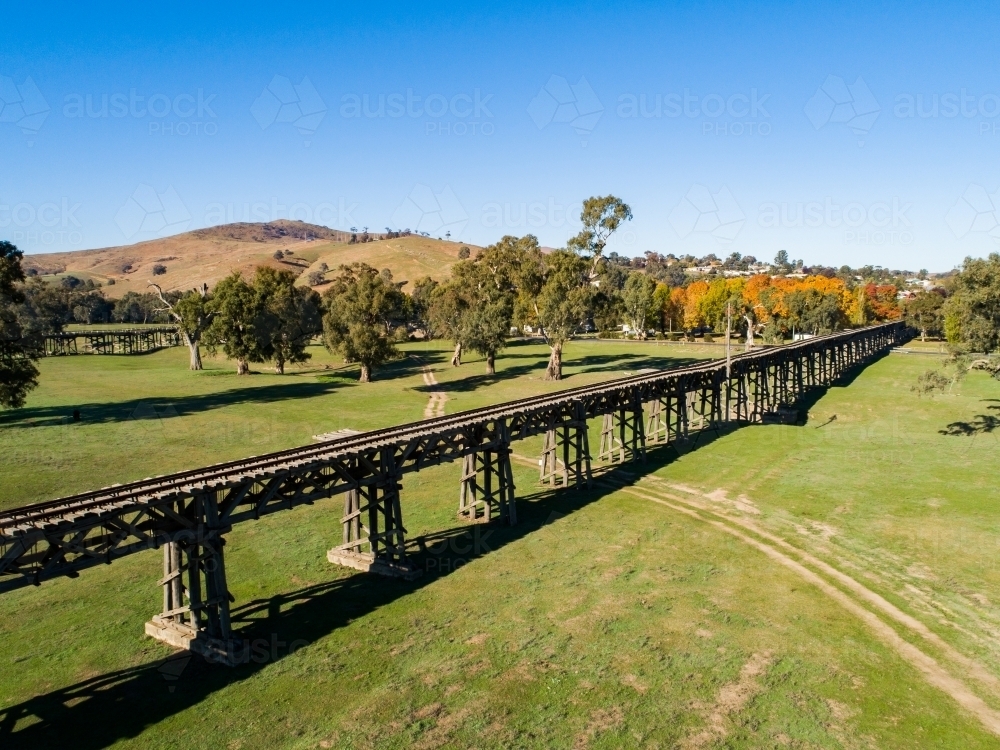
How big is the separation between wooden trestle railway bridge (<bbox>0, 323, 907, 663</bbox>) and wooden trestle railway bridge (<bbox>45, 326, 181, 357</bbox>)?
74062mm

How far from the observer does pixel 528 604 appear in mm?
17203

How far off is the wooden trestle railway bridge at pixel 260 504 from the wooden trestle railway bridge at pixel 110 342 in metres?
74.1

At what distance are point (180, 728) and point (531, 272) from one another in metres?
50.6

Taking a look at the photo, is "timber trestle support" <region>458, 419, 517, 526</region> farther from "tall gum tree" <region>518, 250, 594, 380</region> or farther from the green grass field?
"tall gum tree" <region>518, 250, 594, 380</region>

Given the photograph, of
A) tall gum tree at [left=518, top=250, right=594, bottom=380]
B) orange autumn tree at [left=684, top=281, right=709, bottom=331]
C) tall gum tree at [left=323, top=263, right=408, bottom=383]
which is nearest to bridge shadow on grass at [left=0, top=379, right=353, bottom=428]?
tall gum tree at [left=323, top=263, right=408, bottom=383]

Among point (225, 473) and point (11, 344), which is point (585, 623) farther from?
point (11, 344)

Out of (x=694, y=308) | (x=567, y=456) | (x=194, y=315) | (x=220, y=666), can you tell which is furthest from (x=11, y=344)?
(x=694, y=308)

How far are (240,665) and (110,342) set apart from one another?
305 feet

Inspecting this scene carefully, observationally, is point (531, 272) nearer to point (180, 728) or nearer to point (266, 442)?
point (266, 442)

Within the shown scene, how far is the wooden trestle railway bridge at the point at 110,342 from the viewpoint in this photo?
86938mm

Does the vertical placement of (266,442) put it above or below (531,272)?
below

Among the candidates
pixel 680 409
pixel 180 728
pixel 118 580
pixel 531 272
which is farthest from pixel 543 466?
pixel 531 272

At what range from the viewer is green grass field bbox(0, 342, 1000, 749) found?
40.8ft

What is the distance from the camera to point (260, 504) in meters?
16.2
